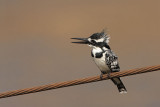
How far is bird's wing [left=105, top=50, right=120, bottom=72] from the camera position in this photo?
7.47 meters

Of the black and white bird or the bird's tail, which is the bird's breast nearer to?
the black and white bird

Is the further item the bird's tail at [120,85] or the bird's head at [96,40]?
the bird's tail at [120,85]

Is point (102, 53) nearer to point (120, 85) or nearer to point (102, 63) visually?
point (102, 63)

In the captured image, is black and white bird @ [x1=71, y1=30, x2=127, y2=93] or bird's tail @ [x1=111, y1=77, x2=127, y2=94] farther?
bird's tail @ [x1=111, y1=77, x2=127, y2=94]

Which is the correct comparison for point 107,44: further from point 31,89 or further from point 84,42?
point 31,89

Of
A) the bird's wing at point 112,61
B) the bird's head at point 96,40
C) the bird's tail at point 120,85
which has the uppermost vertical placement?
the bird's head at point 96,40

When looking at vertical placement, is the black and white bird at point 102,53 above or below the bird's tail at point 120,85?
above

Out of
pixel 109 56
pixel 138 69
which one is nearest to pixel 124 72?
pixel 138 69

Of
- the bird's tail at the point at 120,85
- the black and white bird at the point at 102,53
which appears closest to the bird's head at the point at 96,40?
the black and white bird at the point at 102,53

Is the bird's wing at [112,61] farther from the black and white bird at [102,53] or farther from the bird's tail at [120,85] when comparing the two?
the bird's tail at [120,85]

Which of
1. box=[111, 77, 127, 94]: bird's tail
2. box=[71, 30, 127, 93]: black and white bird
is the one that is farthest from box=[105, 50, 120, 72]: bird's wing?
box=[111, 77, 127, 94]: bird's tail

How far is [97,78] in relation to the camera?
5449mm

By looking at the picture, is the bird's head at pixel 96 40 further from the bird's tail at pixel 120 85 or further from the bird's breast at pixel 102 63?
the bird's tail at pixel 120 85

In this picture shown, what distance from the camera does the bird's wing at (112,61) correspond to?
7.47 m
